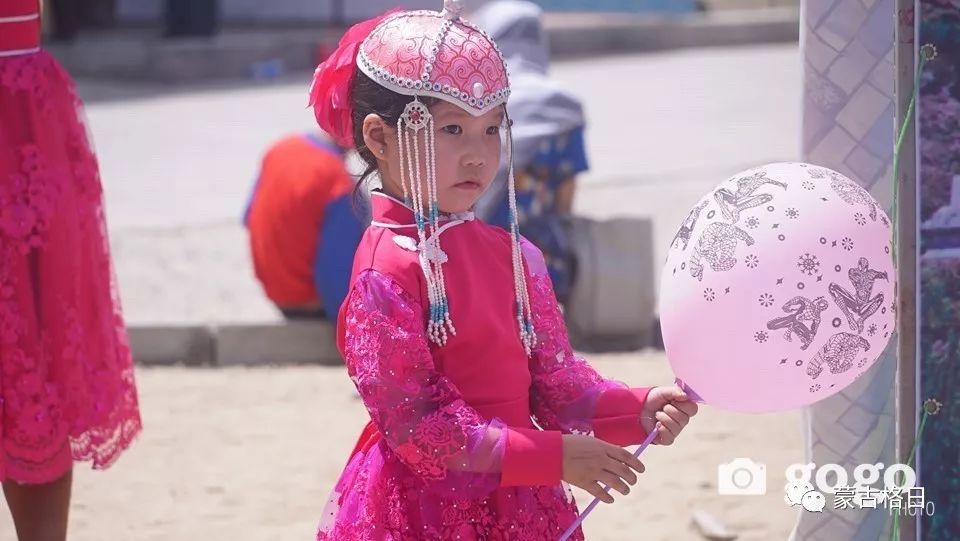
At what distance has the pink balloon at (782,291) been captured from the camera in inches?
98.0

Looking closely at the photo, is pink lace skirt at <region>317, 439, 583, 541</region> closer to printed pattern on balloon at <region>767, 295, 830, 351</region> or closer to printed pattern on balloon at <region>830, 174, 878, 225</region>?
printed pattern on balloon at <region>767, 295, 830, 351</region>

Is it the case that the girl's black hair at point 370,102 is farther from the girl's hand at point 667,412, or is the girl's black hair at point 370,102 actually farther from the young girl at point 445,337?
the girl's hand at point 667,412

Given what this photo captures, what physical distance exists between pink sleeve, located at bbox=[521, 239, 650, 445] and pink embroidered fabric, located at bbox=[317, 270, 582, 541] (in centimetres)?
15

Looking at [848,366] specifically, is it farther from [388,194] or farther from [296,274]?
[296,274]

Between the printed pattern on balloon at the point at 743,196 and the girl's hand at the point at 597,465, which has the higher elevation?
the printed pattern on balloon at the point at 743,196

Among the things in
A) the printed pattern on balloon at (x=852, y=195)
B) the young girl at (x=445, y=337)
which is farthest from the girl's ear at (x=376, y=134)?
the printed pattern on balloon at (x=852, y=195)

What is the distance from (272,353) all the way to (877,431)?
3.51 m

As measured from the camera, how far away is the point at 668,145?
1080cm

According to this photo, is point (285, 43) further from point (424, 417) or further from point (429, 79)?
point (424, 417)

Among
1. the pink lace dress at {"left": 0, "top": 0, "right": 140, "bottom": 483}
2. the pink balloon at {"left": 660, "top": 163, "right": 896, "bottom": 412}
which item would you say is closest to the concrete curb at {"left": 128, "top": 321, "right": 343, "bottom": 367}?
the pink lace dress at {"left": 0, "top": 0, "right": 140, "bottom": 483}

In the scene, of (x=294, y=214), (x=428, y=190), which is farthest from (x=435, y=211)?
(x=294, y=214)

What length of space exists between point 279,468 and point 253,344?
1.54 metres

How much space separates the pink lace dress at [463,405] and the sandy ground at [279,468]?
5.03 feet

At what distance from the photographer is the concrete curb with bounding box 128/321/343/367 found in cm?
644
